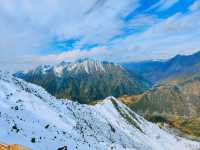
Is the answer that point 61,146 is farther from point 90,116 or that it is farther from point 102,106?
point 102,106

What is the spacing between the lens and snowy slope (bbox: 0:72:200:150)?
1720 inches

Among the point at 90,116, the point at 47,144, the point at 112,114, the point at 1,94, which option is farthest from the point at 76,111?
the point at 47,144

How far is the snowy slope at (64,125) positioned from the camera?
143 feet

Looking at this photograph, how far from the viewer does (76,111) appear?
10444 cm

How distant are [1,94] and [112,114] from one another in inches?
3603

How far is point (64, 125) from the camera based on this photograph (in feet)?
248

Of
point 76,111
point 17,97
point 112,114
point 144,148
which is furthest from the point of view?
point 112,114

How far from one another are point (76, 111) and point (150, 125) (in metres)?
78.4

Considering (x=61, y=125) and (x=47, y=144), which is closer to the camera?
(x=47, y=144)

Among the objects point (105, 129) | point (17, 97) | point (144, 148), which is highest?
point (17, 97)

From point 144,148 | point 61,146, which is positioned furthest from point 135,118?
point 61,146

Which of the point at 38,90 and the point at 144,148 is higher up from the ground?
the point at 38,90

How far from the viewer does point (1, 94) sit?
67562mm

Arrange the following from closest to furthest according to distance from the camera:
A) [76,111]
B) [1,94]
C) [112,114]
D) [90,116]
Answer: [1,94]
[76,111]
[90,116]
[112,114]
